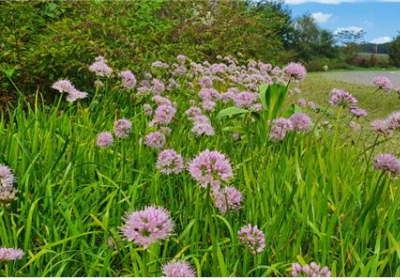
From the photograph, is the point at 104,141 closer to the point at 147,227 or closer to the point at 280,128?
the point at 280,128

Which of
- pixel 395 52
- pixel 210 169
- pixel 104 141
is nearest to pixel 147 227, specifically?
pixel 210 169

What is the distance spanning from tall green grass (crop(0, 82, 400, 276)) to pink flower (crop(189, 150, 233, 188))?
0.06m

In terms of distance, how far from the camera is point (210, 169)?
5.20 ft

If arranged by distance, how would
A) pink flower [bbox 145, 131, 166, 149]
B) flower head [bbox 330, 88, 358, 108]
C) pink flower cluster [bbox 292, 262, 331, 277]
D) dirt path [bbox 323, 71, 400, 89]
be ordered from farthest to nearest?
dirt path [bbox 323, 71, 400, 89], flower head [bbox 330, 88, 358, 108], pink flower [bbox 145, 131, 166, 149], pink flower cluster [bbox 292, 262, 331, 277]

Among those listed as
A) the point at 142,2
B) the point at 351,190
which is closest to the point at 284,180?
the point at 351,190

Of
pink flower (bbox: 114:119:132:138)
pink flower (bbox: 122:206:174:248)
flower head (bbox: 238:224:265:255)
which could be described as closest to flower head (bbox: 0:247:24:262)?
pink flower (bbox: 122:206:174:248)

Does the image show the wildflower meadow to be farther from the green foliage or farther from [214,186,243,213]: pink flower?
the green foliage

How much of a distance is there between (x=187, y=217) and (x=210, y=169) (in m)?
0.57

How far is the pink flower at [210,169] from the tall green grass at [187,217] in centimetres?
6

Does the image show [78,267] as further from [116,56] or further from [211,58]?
[211,58]

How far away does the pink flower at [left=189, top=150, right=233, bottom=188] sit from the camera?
1587 mm

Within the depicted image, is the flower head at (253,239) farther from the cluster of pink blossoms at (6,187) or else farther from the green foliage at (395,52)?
the green foliage at (395,52)

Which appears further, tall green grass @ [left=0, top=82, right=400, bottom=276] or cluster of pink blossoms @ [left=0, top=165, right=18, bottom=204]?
tall green grass @ [left=0, top=82, right=400, bottom=276]

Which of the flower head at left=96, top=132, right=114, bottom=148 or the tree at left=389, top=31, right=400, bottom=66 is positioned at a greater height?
the flower head at left=96, top=132, right=114, bottom=148
